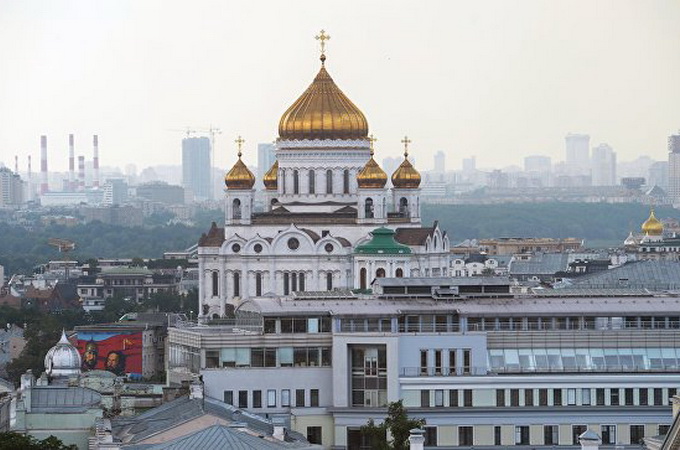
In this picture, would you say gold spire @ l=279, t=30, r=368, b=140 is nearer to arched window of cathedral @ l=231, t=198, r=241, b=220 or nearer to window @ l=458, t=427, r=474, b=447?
arched window of cathedral @ l=231, t=198, r=241, b=220

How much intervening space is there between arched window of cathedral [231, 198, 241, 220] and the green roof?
8.49 metres

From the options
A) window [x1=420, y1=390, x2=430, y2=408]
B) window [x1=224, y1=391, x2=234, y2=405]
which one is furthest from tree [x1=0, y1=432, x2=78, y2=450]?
window [x1=420, y1=390, x2=430, y2=408]

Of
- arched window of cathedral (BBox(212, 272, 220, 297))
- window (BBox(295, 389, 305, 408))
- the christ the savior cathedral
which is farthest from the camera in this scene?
arched window of cathedral (BBox(212, 272, 220, 297))

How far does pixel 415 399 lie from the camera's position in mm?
42469

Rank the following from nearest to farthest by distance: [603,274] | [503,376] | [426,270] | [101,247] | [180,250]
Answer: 1. [503,376]
2. [603,274]
3. [426,270]
4. [180,250]
5. [101,247]

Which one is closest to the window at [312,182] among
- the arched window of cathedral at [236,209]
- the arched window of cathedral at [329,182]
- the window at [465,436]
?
the arched window of cathedral at [329,182]

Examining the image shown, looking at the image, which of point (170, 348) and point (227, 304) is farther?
point (227, 304)

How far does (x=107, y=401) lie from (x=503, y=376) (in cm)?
544

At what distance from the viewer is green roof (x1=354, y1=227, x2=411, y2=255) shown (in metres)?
78.8

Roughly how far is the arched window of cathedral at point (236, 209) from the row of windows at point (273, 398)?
45679 millimetres

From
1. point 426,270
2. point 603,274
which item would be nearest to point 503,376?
point 603,274

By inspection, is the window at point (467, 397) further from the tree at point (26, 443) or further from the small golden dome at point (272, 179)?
the small golden dome at point (272, 179)

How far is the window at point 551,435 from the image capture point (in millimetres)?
41781

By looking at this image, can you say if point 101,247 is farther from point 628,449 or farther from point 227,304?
point 628,449
